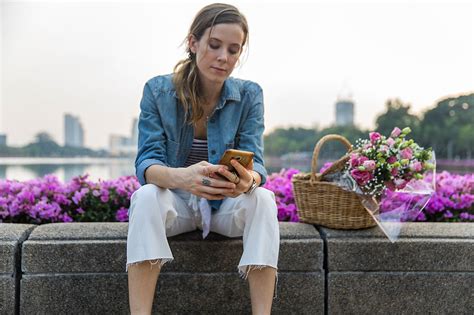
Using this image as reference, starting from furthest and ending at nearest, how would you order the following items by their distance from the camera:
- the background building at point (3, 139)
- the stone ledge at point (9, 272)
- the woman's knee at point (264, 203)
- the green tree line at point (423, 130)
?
1. the green tree line at point (423, 130)
2. the background building at point (3, 139)
3. the stone ledge at point (9, 272)
4. the woman's knee at point (264, 203)

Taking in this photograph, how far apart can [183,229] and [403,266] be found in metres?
1.00

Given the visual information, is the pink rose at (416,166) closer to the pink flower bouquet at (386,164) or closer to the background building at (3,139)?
the pink flower bouquet at (386,164)

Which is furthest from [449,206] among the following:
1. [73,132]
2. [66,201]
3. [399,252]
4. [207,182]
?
[73,132]

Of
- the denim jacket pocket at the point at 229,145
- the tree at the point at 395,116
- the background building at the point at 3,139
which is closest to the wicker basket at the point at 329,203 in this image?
the denim jacket pocket at the point at 229,145

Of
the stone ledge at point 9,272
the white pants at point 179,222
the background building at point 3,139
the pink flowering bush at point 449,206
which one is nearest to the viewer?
the white pants at point 179,222

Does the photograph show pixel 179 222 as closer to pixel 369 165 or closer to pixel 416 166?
pixel 369 165

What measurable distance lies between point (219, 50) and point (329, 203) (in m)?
0.86

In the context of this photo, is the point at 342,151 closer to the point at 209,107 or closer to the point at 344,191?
the point at 344,191

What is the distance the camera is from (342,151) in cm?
340

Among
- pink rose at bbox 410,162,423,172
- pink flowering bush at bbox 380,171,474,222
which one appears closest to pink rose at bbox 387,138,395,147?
pink rose at bbox 410,162,423,172

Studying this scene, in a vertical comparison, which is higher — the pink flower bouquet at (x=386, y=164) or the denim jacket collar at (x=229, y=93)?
the denim jacket collar at (x=229, y=93)

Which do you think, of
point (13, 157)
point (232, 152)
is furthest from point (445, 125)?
point (13, 157)

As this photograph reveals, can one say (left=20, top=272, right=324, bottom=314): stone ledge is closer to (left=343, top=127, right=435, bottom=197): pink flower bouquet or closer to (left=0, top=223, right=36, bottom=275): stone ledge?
(left=0, top=223, right=36, bottom=275): stone ledge

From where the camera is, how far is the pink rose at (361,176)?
2.12 m
